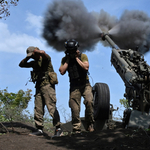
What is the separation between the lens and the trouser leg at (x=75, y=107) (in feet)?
16.3

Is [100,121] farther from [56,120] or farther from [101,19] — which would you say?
[101,19]

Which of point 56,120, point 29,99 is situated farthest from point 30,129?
point 29,99

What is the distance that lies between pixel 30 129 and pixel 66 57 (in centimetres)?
219

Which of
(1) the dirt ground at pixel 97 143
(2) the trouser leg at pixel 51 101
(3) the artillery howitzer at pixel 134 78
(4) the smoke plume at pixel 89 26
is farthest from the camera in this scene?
(4) the smoke plume at pixel 89 26

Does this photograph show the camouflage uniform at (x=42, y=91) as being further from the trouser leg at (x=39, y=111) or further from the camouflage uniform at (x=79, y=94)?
the camouflage uniform at (x=79, y=94)

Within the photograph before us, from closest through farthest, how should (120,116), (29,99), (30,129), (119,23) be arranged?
(120,116), (30,129), (119,23), (29,99)

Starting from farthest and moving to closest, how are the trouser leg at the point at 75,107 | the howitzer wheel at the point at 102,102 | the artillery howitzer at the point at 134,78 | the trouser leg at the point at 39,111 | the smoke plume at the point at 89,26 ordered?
1. the smoke plume at the point at 89,26
2. the howitzer wheel at the point at 102,102
3. the trouser leg at the point at 39,111
4. the trouser leg at the point at 75,107
5. the artillery howitzer at the point at 134,78

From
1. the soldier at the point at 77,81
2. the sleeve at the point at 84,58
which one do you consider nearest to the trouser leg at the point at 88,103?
the soldier at the point at 77,81

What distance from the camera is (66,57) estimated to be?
5270 millimetres

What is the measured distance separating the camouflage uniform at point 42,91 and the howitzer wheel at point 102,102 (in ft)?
4.37

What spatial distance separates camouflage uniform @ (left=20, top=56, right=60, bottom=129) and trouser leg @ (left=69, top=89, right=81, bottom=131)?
0.38 m

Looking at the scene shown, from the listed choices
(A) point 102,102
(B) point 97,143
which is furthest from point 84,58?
(B) point 97,143

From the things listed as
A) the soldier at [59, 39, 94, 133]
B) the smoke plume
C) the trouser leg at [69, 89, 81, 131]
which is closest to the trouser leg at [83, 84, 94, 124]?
the soldier at [59, 39, 94, 133]

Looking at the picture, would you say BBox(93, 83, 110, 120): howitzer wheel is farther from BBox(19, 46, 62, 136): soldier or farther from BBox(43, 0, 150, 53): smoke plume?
BBox(43, 0, 150, 53): smoke plume
